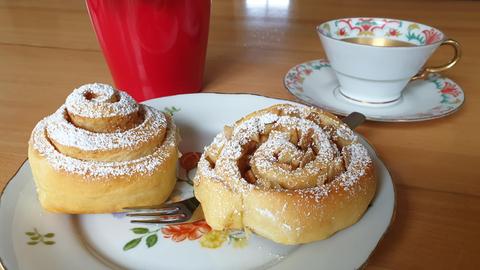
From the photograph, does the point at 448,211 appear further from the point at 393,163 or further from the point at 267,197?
the point at 267,197

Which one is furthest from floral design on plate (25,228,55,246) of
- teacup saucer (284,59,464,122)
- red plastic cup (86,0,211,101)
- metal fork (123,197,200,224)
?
teacup saucer (284,59,464,122)

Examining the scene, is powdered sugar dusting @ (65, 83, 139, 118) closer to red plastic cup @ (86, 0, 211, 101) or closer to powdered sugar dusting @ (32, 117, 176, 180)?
powdered sugar dusting @ (32, 117, 176, 180)

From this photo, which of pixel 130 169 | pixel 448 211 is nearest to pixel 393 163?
pixel 448 211

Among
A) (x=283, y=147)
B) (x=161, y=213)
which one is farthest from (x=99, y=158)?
(x=283, y=147)

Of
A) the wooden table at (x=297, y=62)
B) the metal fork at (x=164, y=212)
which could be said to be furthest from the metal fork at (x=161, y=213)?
the wooden table at (x=297, y=62)

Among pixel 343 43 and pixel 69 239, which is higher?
pixel 343 43

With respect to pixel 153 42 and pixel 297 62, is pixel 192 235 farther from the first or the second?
pixel 297 62
